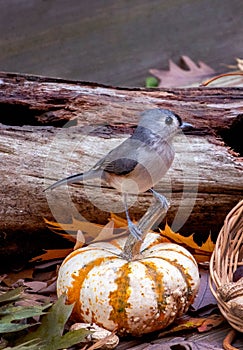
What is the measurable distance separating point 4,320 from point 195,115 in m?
1.04

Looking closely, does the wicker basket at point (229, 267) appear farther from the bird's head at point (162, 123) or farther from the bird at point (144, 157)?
the bird's head at point (162, 123)

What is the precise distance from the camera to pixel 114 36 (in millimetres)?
4453

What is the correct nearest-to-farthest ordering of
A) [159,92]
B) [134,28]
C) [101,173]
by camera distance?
[101,173] → [159,92] → [134,28]

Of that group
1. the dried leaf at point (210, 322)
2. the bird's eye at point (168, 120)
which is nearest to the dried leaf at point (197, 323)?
the dried leaf at point (210, 322)

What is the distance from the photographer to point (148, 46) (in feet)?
14.8

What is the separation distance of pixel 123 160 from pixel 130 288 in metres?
0.36

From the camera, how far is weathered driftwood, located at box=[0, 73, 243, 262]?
103 inches

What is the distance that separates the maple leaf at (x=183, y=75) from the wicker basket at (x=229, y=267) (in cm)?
192

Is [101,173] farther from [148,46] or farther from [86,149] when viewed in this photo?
[148,46]

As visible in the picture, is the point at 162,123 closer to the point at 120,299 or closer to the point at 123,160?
the point at 123,160

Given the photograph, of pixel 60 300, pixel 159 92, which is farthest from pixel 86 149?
pixel 60 300

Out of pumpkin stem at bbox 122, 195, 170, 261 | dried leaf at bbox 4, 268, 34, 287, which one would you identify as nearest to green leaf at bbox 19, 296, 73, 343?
pumpkin stem at bbox 122, 195, 170, 261

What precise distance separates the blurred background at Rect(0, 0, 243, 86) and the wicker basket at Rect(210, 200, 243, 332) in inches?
82.6

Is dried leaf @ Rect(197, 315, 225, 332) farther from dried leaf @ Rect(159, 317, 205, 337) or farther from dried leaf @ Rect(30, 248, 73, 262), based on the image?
dried leaf @ Rect(30, 248, 73, 262)
